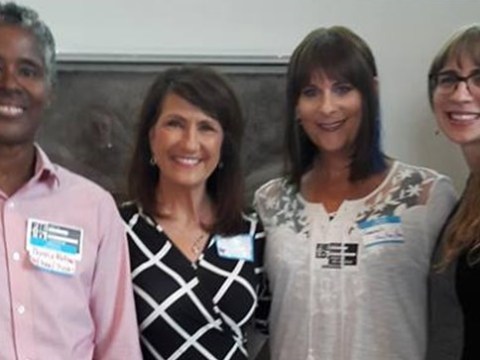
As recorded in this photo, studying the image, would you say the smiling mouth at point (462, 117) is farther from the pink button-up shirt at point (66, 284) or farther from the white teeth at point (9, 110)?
the white teeth at point (9, 110)

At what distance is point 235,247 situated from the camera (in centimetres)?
198

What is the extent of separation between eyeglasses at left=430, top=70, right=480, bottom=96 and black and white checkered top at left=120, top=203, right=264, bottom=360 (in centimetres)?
67

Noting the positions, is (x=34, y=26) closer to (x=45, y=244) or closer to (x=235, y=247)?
(x=45, y=244)

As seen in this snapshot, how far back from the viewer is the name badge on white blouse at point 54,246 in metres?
1.66

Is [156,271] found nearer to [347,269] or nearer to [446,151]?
[347,269]

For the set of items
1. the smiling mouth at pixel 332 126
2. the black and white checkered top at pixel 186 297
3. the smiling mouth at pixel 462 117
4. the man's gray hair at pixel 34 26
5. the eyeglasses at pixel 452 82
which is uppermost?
the man's gray hair at pixel 34 26

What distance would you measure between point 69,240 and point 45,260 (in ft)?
0.26

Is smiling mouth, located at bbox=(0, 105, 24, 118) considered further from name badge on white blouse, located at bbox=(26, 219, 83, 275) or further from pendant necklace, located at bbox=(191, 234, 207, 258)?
pendant necklace, located at bbox=(191, 234, 207, 258)

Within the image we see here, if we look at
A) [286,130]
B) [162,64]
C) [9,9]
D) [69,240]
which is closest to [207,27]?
[162,64]

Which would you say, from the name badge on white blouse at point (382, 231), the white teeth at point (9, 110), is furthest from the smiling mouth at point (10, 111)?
the name badge on white blouse at point (382, 231)

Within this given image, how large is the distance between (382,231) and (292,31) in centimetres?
125

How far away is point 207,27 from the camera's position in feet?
9.54

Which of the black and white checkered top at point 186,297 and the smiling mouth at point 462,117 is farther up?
the smiling mouth at point 462,117

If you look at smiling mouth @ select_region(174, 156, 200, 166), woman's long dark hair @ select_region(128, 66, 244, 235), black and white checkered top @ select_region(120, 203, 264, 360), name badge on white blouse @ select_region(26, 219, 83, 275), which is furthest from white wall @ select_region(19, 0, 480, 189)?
name badge on white blouse @ select_region(26, 219, 83, 275)
